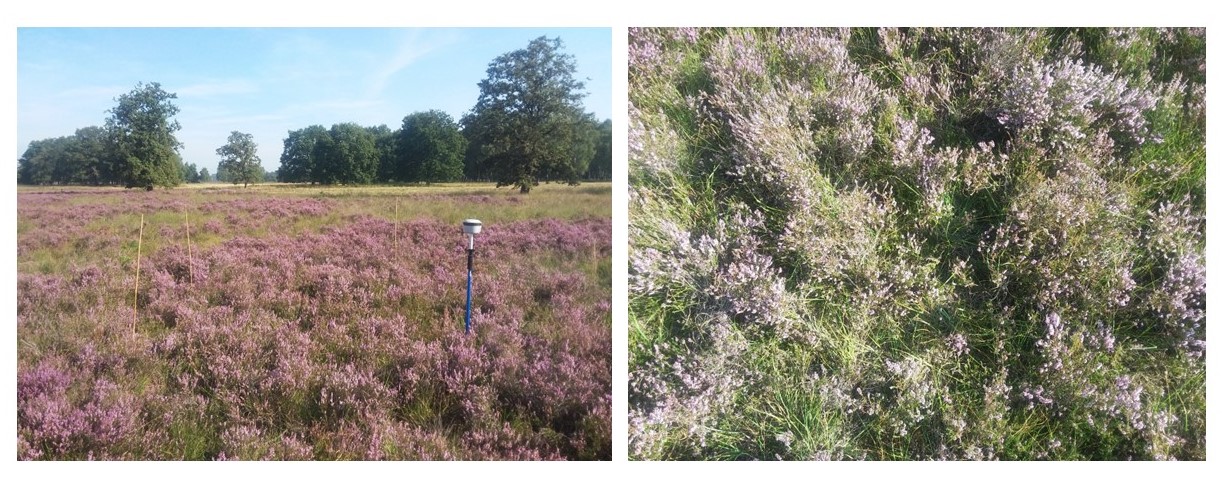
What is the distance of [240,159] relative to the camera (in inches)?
94.2

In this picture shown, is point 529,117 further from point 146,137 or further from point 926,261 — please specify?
point 926,261

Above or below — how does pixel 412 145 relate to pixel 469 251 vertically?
above

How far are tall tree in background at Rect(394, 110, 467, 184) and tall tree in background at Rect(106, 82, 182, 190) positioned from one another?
1002mm

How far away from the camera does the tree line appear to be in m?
2.37

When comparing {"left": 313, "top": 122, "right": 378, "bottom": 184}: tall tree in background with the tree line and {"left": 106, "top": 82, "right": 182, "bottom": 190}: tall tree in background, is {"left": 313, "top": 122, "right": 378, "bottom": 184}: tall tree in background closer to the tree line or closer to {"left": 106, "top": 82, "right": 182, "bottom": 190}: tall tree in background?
the tree line

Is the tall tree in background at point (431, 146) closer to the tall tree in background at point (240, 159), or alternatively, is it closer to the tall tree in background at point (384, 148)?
the tall tree in background at point (384, 148)

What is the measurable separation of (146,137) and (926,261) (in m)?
3.54

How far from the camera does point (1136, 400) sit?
2271 mm

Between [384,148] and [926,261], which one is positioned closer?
[926,261]

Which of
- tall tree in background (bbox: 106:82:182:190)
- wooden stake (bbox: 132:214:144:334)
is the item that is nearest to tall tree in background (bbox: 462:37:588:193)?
tall tree in background (bbox: 106:82:182:190)

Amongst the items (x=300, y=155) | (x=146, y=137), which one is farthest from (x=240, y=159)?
(x=146, y=137)

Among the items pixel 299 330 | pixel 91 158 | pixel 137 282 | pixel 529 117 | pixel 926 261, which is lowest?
pixel 299 330
